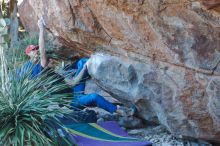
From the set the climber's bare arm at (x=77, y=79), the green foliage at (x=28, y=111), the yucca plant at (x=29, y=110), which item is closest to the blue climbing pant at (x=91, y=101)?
the climber's bare arm at (x=77, y=79)

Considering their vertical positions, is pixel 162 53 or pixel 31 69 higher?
pixel 162 53

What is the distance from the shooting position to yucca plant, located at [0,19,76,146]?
15.4 ft

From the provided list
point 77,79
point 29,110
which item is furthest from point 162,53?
point 29,110

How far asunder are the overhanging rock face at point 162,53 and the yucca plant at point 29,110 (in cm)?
120

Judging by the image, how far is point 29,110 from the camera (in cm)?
485

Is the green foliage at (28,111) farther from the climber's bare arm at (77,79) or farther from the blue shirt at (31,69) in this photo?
the climber's bare arm at (77,79)

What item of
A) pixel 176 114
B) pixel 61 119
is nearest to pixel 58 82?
pixel 61 119

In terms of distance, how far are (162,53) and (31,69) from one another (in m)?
1.75

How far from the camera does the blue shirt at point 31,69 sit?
18.0ft

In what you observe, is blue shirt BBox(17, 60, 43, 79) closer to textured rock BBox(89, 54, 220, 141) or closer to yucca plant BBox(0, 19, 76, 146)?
yucca plant BBox(0, 19, 76, 146)

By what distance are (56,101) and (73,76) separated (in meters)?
1.67

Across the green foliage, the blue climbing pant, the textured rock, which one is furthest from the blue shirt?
the textured rock

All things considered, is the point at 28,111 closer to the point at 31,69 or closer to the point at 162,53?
the point at 31,69

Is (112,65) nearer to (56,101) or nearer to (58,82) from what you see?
(58,82)
